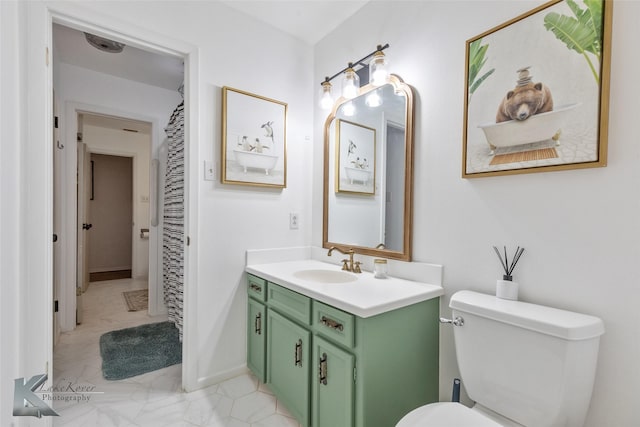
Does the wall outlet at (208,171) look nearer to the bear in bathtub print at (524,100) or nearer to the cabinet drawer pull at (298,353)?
the cabinet drawer pull at (298,353)

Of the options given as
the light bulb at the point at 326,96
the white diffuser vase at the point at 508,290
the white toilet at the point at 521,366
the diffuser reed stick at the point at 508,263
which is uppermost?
the light bulb at the point at 326,96

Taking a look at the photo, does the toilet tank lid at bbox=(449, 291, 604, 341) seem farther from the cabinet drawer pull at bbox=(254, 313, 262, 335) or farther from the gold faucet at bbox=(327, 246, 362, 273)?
the cabinet drawer pull at bbox=(254, 313, 262, 335)

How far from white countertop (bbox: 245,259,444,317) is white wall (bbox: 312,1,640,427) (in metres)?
0.17

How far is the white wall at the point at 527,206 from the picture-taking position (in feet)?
3.14

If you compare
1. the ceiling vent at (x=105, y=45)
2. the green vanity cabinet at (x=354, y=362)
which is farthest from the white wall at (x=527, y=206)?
the ceiling vent at (x=105, y=45)

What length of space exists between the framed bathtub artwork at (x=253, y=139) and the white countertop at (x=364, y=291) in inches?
26.1

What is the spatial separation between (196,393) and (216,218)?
1.08 m

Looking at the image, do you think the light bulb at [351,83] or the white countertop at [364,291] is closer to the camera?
the white countertop at [364,291]

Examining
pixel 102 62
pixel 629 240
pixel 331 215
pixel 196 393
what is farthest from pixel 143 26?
pixel 629 240

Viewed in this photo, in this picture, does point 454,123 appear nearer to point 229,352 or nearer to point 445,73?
point 445,73

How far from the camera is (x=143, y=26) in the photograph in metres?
1.64
